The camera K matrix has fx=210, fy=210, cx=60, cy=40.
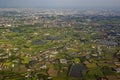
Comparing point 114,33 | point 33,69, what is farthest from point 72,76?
point 114,33

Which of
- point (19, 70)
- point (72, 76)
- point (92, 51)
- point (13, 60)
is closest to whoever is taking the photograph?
point (72, 76)

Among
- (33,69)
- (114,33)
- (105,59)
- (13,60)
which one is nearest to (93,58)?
(105,59)

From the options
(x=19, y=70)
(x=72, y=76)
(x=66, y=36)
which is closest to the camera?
(x=72, y=76)

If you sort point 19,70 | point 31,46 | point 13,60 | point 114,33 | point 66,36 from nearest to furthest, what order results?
point 19,70, point 13,60, point 31,46, point 66,36, point 114,33

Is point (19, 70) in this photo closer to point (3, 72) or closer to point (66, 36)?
point (3, 72)

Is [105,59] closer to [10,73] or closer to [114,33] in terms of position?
[10,73]

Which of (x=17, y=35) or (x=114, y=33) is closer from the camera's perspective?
(x=17, y=35)

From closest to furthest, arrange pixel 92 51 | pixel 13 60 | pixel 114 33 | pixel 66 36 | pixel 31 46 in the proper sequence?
pixel 13 60, pixel 92 51, pixel 31 46, pixel 66 36, pixel 114 33

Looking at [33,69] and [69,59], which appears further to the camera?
[69,59]

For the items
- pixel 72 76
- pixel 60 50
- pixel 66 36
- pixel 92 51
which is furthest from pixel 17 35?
pixel 72 76
